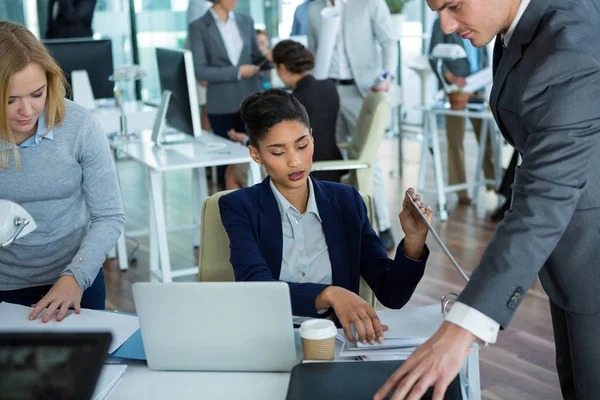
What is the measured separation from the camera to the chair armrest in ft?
12.5

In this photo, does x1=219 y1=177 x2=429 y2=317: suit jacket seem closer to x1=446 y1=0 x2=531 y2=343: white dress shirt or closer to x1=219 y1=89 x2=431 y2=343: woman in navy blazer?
x1=219 y1=89 x2=431 y2=343: woman in navy blazer

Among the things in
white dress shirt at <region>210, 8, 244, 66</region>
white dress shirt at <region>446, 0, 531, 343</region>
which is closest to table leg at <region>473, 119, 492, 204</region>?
white dress shirt at <region>210, 8, 244, 66</region>

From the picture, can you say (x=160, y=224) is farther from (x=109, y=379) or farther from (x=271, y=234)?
(x=109, y=379)

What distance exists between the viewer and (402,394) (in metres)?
1.13

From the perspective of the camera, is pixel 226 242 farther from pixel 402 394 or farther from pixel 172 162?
pixel 172 162

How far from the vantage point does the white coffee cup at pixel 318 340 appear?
4.58 feet

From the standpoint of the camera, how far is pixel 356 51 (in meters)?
5.04

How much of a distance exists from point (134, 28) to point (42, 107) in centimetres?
646

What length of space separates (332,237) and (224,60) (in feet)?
10.3

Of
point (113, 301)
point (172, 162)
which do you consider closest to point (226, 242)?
point (172, 162)

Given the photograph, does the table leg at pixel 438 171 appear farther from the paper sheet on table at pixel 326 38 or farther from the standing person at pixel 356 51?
the paper sheet on table at pixel 326 38

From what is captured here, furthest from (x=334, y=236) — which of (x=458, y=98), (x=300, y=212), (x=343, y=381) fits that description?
(x=458, y=98)

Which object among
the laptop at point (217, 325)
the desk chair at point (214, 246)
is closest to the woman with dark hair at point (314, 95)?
the desk chair at point (214, 246)

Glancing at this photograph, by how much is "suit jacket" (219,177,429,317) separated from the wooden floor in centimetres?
99
